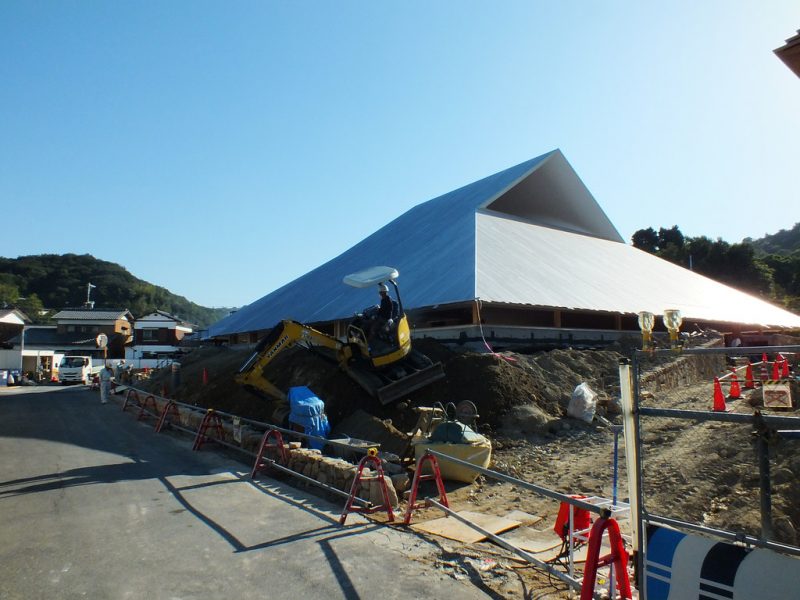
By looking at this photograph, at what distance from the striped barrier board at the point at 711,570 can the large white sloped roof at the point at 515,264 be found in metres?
12.4

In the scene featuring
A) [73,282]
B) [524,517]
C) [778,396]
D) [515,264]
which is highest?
[73,282]

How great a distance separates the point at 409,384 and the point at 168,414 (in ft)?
26.4

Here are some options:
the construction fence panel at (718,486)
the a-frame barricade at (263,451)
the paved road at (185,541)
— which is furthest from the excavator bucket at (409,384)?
the construction fence panel at (718,486)

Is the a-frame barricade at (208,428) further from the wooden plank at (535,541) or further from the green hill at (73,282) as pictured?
the green hill at (73,282)

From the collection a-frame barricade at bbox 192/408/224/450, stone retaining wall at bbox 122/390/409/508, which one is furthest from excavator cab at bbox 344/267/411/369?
a-frame barricade at bbox 192/408/224/450

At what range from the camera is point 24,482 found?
357 inches

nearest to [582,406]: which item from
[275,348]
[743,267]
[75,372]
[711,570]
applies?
[275,348]

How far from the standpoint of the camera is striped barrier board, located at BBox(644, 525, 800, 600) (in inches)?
125

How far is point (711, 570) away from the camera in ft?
11.3

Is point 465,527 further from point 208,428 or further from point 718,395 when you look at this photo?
point 208,428

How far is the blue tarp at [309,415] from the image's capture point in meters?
11.0

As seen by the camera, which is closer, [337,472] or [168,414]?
[337,472]

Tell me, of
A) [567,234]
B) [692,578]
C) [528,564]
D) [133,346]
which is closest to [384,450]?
[528,564]

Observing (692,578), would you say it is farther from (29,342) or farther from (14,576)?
(29,342)
